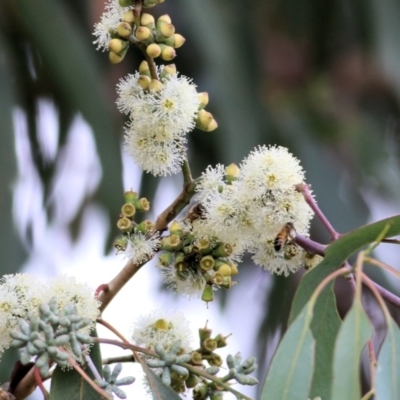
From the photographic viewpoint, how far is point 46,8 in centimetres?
121

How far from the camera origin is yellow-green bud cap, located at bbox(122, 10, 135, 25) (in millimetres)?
499

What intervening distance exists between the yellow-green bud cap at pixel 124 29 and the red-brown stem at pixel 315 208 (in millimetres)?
166

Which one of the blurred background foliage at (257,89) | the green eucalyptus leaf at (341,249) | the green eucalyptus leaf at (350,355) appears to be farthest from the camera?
the blurred background foliage at (257,89)

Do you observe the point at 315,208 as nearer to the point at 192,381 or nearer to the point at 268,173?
the point at 268,173

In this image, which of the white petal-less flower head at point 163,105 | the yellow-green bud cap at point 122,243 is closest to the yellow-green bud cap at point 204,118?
the white petal-less flower head at point 163,105

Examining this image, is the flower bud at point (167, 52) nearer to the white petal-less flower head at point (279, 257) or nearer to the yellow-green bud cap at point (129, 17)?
the yellow-green bud cap at point (129, 17)

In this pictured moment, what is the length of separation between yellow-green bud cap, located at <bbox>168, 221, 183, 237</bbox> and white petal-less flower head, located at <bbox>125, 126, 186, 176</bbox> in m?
0.05

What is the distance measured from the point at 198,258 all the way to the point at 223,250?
0.07 ft

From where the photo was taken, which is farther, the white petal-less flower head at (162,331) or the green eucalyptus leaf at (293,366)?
the white petal-less flower head at (162,331)

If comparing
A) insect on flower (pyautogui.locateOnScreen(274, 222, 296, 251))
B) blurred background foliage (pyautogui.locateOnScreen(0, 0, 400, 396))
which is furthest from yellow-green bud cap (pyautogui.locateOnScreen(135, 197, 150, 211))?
blurred background foliage (pyautogui.locateOnScreen(0, 0, 400, 396))

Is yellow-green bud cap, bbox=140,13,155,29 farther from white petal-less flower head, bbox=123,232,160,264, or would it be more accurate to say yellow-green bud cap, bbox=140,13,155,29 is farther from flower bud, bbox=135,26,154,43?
white petal-less flower head, bbox=123,232,160,264

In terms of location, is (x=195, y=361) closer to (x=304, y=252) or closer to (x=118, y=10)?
(x=304, y=252)

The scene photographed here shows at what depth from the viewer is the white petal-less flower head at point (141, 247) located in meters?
0.50

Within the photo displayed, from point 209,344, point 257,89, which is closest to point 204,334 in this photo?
point 209,344
